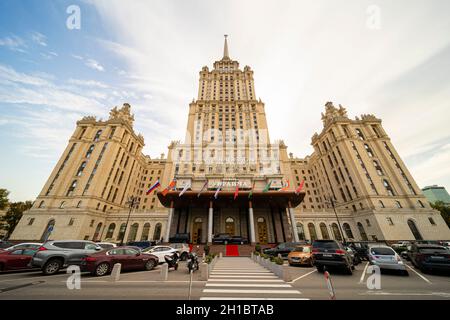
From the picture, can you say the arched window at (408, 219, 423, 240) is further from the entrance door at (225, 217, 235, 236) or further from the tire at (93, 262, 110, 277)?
the tire at (93, 262, 110, 277)

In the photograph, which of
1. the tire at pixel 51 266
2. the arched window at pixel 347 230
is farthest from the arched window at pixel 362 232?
the tire at pixel 51 266

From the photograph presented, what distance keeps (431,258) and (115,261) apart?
18731mm

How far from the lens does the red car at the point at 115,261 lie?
9.15 metres

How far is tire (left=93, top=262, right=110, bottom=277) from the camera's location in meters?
9.23

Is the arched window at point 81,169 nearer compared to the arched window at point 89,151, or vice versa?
the arched window at point 81,169

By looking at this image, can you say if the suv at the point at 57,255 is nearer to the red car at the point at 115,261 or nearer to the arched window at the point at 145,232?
the red car at the point at 115,261

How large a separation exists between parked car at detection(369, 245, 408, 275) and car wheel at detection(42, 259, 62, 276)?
62.8 feet

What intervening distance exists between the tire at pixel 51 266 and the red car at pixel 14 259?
56.0 inches

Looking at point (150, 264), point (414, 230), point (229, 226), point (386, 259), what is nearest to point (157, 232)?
point (229, 226)

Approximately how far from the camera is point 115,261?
10047 millimetres

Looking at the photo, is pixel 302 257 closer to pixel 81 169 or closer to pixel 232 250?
pixel 232 250
